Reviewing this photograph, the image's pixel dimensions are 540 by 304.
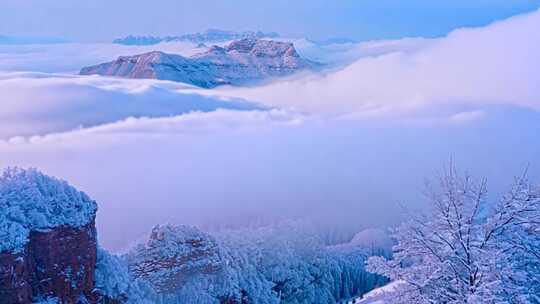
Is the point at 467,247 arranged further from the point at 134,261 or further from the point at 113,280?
the point at 134,261

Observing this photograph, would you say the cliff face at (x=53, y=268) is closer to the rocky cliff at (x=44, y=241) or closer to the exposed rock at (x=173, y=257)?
the rocky cliff at (x=44, y=241)

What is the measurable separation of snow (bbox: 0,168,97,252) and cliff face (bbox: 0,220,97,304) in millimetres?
275

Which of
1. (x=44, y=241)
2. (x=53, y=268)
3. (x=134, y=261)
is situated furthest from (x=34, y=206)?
(x=134, y=261)

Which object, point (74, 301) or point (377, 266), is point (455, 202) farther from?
point (74, 301)

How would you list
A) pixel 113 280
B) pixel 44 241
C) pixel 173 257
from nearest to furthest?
pixel 44 241
pixel 113 280
pixel 173 257

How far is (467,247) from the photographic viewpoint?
14133 mm

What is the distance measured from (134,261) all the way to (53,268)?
31.8 feet

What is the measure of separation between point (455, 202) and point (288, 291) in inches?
1129

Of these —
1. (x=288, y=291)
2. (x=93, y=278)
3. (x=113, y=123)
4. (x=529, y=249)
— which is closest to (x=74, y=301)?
(x=93, y=278)

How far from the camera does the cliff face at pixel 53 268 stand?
16.7m

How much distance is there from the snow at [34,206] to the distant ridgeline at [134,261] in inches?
1.2

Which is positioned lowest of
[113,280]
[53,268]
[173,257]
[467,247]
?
[173,257]

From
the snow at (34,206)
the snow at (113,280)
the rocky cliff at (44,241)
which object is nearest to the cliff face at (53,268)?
the rocky cliff at (44,241)

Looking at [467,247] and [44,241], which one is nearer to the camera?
[467,247]
